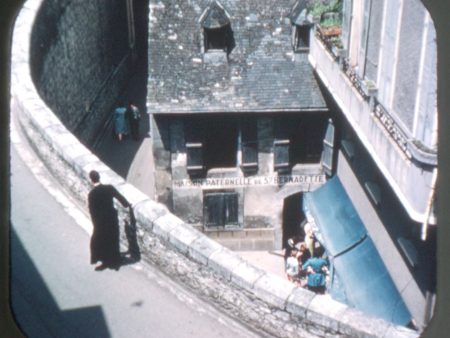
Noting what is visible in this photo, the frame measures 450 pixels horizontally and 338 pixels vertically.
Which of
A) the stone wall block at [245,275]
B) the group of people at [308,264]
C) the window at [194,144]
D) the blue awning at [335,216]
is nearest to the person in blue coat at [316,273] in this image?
the group of people at [308,264]

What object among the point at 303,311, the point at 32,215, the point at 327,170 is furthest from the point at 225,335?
the point at 327,170

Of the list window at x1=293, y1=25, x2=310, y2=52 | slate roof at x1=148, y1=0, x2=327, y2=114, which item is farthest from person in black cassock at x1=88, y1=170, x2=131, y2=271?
window at x1=293, y1=25, x2=310, y2=52

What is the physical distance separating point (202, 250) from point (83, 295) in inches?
61.8

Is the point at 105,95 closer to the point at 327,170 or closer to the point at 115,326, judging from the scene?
the point at 327,170

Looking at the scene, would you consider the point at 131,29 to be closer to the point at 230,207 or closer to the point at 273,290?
the point at 230,207

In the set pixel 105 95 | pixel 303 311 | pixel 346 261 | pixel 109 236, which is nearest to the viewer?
pixel 303 311

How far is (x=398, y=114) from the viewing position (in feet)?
33.2

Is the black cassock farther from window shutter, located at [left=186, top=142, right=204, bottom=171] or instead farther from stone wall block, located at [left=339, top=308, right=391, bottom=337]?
window shutter, located at [left=186, top=142, right=204, bottom=171]

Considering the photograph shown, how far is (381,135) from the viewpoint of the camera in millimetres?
10758

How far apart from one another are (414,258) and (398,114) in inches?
99.0

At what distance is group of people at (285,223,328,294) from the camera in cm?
1381

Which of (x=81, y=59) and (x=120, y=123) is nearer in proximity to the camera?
(x=81, y=59)

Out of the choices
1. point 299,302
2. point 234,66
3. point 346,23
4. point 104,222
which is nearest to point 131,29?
point 234,66

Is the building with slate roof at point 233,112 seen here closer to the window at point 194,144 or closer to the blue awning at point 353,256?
the window at point 194,144
